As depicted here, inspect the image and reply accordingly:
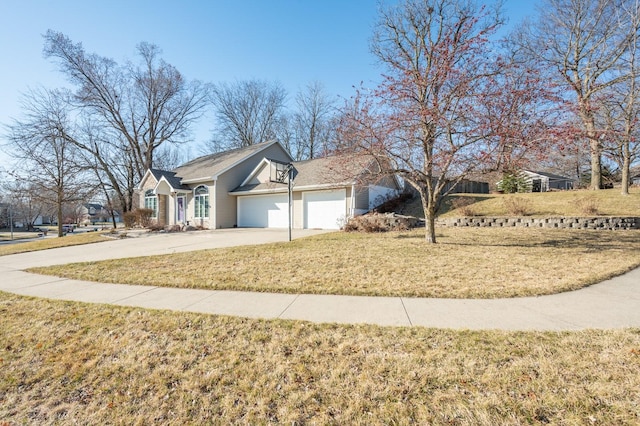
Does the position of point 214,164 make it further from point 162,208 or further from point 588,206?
point 588,206

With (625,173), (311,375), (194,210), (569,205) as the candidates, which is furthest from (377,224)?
(194,210)

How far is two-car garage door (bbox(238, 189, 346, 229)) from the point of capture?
15.7 m

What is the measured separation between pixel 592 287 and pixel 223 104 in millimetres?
36157

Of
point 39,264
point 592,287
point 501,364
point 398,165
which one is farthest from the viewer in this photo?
point 398,165

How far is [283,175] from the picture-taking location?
17141 mm

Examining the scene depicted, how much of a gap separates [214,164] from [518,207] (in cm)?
2017

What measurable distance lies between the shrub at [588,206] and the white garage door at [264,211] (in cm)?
1506

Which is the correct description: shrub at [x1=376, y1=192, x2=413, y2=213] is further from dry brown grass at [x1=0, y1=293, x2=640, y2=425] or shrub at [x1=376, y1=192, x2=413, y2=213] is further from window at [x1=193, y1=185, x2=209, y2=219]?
dry brown grass at [x1=0, y1=293, x2=640, y2=425]

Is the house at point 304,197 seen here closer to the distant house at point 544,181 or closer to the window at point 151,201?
the window at point 151,201

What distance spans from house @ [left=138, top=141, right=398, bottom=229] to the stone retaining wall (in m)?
5.31

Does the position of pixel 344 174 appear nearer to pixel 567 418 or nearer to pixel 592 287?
pixel 592 287

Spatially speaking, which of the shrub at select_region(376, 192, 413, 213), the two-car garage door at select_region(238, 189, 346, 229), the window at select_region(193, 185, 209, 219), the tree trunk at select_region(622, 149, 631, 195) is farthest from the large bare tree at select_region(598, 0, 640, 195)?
the window at select_region(193, 185, 209, 219)

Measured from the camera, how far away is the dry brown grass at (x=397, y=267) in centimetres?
479

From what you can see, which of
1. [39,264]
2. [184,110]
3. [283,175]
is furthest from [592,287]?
[184,110]
